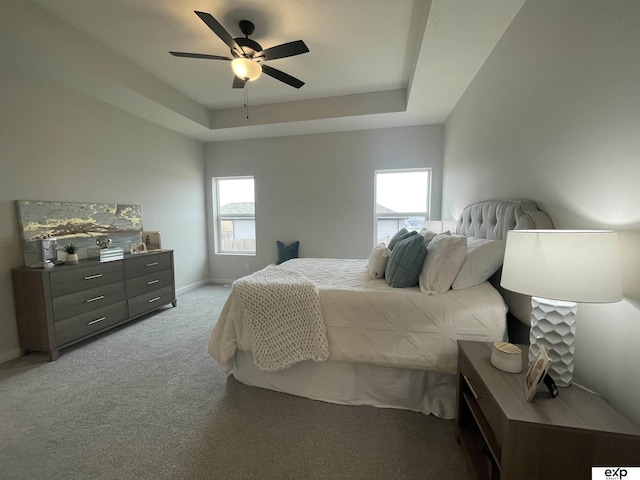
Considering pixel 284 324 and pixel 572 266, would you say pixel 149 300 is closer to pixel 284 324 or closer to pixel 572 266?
pixel 284 324

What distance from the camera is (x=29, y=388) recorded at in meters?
1.88

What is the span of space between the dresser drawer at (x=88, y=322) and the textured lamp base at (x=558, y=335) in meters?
3.42

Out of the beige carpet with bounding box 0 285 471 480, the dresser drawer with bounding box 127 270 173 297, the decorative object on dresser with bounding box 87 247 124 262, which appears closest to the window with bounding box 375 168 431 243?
the beige carpet with bounding box 0 285 471 480

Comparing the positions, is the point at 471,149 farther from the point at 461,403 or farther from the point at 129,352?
the point at 129,352

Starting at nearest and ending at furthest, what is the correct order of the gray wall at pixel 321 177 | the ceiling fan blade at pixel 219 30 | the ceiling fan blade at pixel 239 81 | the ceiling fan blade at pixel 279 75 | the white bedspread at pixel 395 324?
the white bedspread at pixel 395 324
the ceiling fan blade at pixel 219 30
the ceiling fan blade at pixel 279 75
the ceiling fan blade at pixel 239 81
the gray wall at pixel 321 177

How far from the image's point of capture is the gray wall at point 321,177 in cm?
397

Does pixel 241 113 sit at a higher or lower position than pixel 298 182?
higher

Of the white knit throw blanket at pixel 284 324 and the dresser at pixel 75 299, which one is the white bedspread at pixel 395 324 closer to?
the white knit throw blanket at pixel 284 324

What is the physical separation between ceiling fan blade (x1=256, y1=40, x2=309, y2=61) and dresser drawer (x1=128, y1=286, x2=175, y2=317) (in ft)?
9.53

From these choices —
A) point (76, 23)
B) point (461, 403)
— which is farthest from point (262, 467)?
point (76, 23)

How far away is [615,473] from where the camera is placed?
790mm

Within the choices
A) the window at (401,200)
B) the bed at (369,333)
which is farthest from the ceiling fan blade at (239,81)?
the window at (401,200)

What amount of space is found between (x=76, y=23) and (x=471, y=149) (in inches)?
146

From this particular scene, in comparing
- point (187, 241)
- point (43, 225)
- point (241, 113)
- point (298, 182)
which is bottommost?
point (187, 241)
